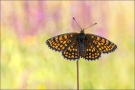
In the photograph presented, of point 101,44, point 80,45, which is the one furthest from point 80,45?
point 101,44

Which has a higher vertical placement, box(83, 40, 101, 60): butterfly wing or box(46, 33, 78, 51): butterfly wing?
box(46, 33, 78, 51): butterfly wing

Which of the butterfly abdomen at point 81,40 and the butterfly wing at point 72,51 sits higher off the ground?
the butterfly abdomen at point 81,40

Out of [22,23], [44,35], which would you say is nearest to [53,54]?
[44,35]

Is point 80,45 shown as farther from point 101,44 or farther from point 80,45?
point 101,44

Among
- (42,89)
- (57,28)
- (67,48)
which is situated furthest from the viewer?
(57,28)

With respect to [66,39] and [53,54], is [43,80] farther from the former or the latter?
[66,39]
